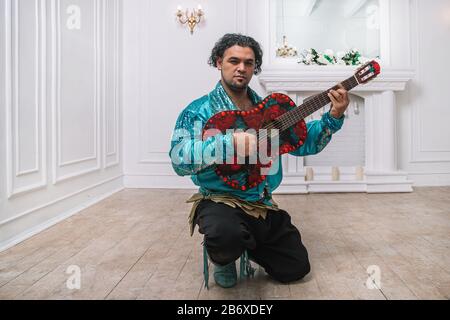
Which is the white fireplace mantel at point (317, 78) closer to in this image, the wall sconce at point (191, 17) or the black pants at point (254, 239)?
the wall sconce at point (191, 17)

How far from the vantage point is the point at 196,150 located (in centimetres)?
130

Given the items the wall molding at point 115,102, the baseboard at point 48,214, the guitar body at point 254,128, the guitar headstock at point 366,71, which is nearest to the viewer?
the guitar body at point 254,128

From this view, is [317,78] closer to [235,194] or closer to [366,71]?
[366,71]

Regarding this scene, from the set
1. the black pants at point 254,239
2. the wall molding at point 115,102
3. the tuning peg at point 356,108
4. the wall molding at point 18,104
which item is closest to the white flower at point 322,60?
the tuning peg at point 356,108

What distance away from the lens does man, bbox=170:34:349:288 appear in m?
1.32

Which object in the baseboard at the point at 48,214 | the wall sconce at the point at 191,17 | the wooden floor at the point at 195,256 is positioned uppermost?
the wall sconce at the point at 191,17

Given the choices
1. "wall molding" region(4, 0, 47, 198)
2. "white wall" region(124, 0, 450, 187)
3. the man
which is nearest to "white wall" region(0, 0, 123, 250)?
"wall molding" region(4, 0, 47, 198)

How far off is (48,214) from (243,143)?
5.88 feet

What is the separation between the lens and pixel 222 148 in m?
1.28

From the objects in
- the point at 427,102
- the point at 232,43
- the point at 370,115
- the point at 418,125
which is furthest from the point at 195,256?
the point at 427,102

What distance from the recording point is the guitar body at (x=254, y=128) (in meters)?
1.37

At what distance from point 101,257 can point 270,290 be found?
0.84 m

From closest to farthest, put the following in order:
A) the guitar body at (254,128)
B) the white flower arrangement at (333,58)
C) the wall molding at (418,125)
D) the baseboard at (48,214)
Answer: the guitar body at (254,128) → the baseboard at (48,214) → the white flower arrangement at (333,58) → the wall molding at (418,125)
